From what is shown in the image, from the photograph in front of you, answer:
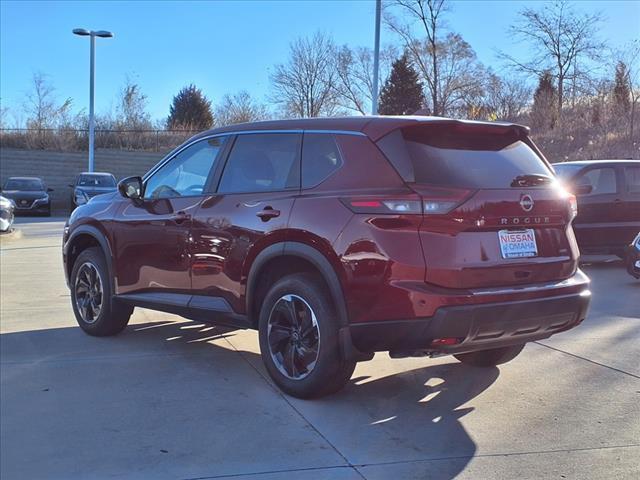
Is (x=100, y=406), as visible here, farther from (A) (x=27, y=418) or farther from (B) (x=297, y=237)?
(B) (x=297, y=237)

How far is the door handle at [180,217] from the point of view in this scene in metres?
5.24

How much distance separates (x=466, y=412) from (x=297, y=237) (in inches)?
63.2

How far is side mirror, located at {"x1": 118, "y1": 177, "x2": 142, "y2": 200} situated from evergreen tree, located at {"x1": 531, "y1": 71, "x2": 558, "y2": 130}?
28877mm

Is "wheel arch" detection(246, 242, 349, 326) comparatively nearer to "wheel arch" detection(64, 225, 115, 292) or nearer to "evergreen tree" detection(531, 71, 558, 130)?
"wheel arch" detection(64, 225, 115, 292)

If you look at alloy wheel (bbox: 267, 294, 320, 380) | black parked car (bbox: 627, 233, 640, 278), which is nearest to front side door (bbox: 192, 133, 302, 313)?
alloy wheel (bbox: 267, 294, 320, 380)

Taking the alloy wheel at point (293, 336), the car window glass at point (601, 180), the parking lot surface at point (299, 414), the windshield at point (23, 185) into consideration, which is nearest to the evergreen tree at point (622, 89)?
the car window glass at point (601, 180)

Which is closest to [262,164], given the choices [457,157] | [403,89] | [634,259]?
[457,157]

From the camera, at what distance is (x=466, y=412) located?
427 cm

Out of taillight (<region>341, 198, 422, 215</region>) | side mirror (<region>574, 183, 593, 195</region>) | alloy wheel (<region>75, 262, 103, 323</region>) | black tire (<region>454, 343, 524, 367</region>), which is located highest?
side mirror (<region>574, 183, 593, 195</region>)

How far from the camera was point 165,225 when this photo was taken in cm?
544

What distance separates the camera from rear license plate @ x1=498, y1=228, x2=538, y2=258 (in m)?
4.00

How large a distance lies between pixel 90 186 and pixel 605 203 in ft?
63.9

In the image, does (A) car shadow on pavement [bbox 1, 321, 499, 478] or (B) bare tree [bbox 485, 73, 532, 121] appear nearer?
(A) car shadow on pavement [bbox 1, 321, 499, 478]

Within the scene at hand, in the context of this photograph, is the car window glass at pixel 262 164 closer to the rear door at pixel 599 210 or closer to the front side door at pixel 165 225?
the front side door at pixel 165 225
